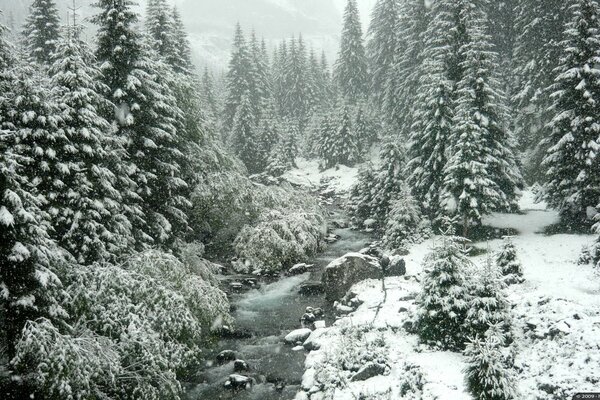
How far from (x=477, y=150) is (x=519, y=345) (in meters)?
12.8

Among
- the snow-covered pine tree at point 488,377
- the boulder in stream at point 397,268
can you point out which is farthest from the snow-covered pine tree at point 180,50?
the snow-covered pine tree at point 488,377

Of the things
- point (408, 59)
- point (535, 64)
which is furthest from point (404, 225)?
point (408, 59)

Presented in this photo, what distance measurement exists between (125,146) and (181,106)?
7.38 metres

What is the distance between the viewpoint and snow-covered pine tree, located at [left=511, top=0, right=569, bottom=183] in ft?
101

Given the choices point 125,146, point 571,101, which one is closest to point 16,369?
point 125,146

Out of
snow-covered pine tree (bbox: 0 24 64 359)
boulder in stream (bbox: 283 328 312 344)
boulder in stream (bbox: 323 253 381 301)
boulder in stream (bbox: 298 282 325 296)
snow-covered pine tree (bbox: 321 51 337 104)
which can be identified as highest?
snow-covered pine tree (bbox: 321 51 337 104)

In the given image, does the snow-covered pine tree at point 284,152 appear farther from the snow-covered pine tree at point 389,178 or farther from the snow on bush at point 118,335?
the snow on bush at point 118,335

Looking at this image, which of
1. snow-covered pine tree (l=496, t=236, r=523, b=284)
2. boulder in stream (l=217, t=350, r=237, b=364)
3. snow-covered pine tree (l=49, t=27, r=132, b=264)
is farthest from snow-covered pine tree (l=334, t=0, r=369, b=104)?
snow-covered pine tree (l=49, t=27, r=132, b=264)

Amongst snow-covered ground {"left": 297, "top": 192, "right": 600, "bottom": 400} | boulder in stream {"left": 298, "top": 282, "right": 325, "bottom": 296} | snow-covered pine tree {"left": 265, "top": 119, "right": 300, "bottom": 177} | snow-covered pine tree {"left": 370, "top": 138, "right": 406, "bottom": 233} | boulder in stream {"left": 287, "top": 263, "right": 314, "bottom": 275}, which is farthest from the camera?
snow-covered pine tree {"left": 265, "top": 119, "right": 300, "bottom": 177}

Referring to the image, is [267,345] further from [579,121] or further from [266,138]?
[266,138]

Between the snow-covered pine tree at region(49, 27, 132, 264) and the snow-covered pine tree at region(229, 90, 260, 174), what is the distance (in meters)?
35.3

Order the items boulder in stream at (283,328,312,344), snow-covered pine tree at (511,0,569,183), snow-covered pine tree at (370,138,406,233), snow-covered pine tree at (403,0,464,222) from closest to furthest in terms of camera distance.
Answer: boulder in stream at (283,328,312,344) → snow-covered pine tree at (403,0,464,222) → snow-covered pine tree at (511,0,569,183) → snow-covered pine tree at (370,138,406,233)

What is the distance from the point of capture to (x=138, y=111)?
18.5m

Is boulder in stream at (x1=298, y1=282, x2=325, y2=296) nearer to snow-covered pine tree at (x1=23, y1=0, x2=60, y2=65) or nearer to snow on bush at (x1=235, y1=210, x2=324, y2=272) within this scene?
snow on bush at (x1=235, y1=210, x2=324, y2=272)
